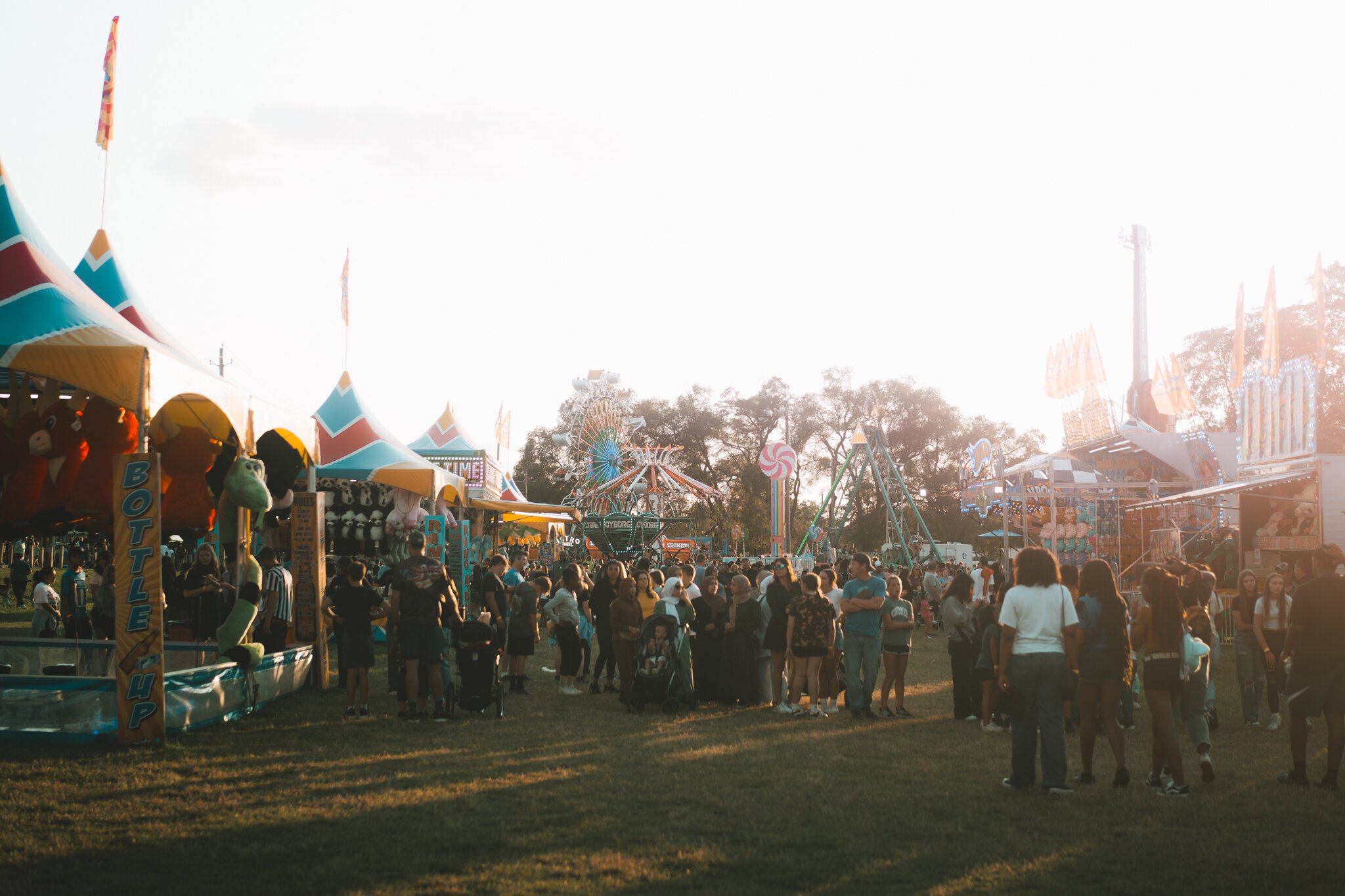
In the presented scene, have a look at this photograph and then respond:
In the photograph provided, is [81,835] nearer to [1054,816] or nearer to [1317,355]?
[1054,816]

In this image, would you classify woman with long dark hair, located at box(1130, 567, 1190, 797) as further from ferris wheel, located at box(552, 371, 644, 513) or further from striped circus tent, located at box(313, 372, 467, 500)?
ferris wheel, located at box(552, 371, 644, 513)

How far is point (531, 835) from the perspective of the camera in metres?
5.80

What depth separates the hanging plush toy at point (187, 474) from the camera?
1198cm

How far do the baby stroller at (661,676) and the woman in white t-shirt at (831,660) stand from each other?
1.46 m

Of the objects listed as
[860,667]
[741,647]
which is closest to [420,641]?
[741,647]

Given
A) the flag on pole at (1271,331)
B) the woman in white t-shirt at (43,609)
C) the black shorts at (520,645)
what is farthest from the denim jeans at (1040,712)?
the flag on pole at (1271,331)

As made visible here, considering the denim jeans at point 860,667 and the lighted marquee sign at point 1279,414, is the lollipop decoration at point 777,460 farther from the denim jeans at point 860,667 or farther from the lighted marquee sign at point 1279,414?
the denim jeans at point 860,667

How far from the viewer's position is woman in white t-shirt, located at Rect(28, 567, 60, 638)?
48.5 ft

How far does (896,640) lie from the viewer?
10602 millimetres

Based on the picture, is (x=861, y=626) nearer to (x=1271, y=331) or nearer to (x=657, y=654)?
(x=657, y=654)

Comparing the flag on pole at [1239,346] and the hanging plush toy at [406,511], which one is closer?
the hanging plush toy at [406,511]

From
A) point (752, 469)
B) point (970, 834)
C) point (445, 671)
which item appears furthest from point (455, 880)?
point (752, 469)

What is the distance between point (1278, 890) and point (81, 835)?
229 inches

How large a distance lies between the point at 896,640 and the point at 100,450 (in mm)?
8174
